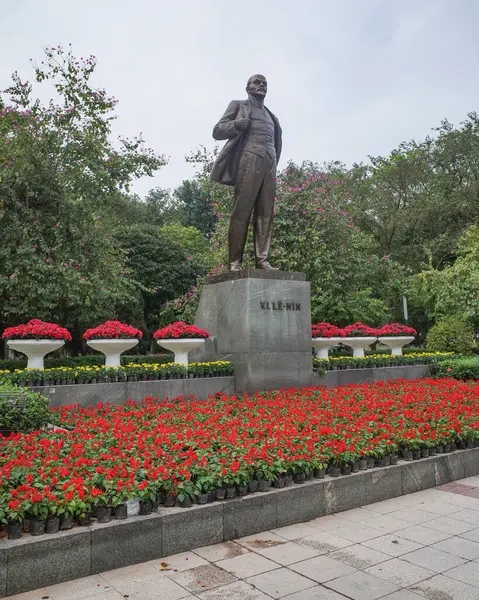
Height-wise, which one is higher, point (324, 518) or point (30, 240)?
point (30, 240)

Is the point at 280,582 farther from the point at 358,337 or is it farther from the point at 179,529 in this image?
the point at 358,337

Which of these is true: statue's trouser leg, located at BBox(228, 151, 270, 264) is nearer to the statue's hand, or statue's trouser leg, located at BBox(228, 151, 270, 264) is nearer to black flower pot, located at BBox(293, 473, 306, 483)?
the statue's hand

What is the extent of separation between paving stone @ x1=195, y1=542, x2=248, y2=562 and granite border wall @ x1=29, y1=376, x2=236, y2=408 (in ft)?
14.3

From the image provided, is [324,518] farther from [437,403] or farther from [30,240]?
[30,240]

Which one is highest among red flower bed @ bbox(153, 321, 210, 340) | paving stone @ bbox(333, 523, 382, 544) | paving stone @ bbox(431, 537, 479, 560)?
red flower bed @ bbox(153, 321, 210, 340)

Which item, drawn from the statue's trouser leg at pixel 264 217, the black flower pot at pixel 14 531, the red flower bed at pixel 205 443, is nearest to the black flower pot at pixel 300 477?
the red flower bed at pixel 205 443

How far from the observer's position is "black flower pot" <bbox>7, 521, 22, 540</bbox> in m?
3.28

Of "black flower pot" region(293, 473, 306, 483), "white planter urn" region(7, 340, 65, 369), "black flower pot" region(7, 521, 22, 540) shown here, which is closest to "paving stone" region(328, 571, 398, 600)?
"black flower pot" region(293, 473, 306, 483)

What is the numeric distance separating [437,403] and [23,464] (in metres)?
5.68

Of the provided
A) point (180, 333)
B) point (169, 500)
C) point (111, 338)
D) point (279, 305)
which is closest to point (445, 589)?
point (169, 500)

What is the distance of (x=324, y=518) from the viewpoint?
4602 millimetres

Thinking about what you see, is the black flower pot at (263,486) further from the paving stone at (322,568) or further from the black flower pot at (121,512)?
the black flower pot at (121,512)

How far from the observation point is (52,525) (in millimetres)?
3412

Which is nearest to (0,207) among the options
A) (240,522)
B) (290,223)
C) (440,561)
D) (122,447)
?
(290,223)
